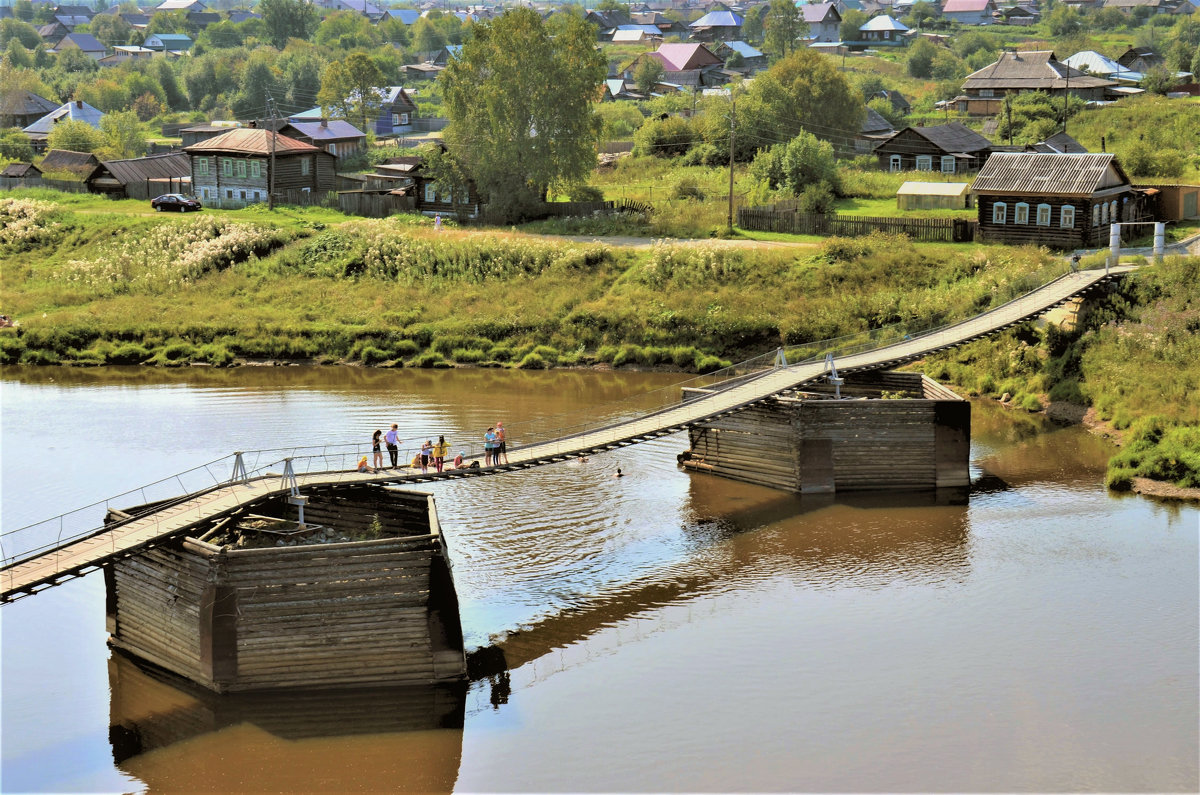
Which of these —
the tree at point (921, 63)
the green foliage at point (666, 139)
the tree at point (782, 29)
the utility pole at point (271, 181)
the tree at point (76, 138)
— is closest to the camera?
the utility pole at point (271, 181)

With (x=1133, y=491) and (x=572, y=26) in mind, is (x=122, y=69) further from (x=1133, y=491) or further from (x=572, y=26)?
(x=1133, y=491)

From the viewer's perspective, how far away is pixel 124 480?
46156 millimetres

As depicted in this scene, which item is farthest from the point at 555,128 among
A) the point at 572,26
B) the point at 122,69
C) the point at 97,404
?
the point at 122,69

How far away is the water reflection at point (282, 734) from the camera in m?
28.5

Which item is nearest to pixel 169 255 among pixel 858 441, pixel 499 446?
pixel 499 446

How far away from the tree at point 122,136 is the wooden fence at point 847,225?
62.3 m

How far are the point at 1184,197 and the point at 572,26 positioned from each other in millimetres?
36875

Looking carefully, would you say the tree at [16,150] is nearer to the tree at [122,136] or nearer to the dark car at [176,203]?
the tree at [122,136]

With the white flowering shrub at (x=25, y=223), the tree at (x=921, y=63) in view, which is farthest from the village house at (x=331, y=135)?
the tree at (x=921, y=63)

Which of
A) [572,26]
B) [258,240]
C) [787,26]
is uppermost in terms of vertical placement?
[787,26]

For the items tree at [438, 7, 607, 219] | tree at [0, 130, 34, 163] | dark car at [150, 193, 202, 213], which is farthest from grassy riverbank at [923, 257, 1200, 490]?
tree at [0, 130, 34, 163]

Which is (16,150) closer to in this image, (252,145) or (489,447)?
(252,145)

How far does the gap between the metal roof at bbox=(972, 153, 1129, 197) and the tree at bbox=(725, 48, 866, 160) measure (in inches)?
1071

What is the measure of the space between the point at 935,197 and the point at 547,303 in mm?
26604
